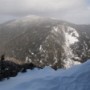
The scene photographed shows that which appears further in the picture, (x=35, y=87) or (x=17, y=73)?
(x=17, y=73)

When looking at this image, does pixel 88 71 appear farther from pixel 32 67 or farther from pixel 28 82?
pixel 32 67

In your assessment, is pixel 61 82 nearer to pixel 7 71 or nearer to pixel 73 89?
pixel 73 89

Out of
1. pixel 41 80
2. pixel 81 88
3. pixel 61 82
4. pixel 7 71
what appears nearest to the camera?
pixel 81 88

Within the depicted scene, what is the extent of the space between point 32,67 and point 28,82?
997 cm

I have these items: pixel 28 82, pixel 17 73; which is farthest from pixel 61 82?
pixel 17 73

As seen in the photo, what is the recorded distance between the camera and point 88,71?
73.3ft

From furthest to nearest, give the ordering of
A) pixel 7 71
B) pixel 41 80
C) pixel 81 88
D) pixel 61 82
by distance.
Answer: pixel 7 71
pixel 41 80
pixel 61 82
pixel 81 88

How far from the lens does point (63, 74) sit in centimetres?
2383

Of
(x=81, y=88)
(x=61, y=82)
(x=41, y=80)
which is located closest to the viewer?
(x=81, y=88)

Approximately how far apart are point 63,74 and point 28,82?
3.22 meters

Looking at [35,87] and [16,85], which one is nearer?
[35,87]

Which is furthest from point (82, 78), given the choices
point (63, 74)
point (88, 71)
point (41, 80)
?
point (41, 80)

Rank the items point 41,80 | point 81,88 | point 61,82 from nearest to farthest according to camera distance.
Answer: point 81,88
point 61,82
point 41,80

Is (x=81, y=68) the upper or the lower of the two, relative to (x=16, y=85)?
upper
